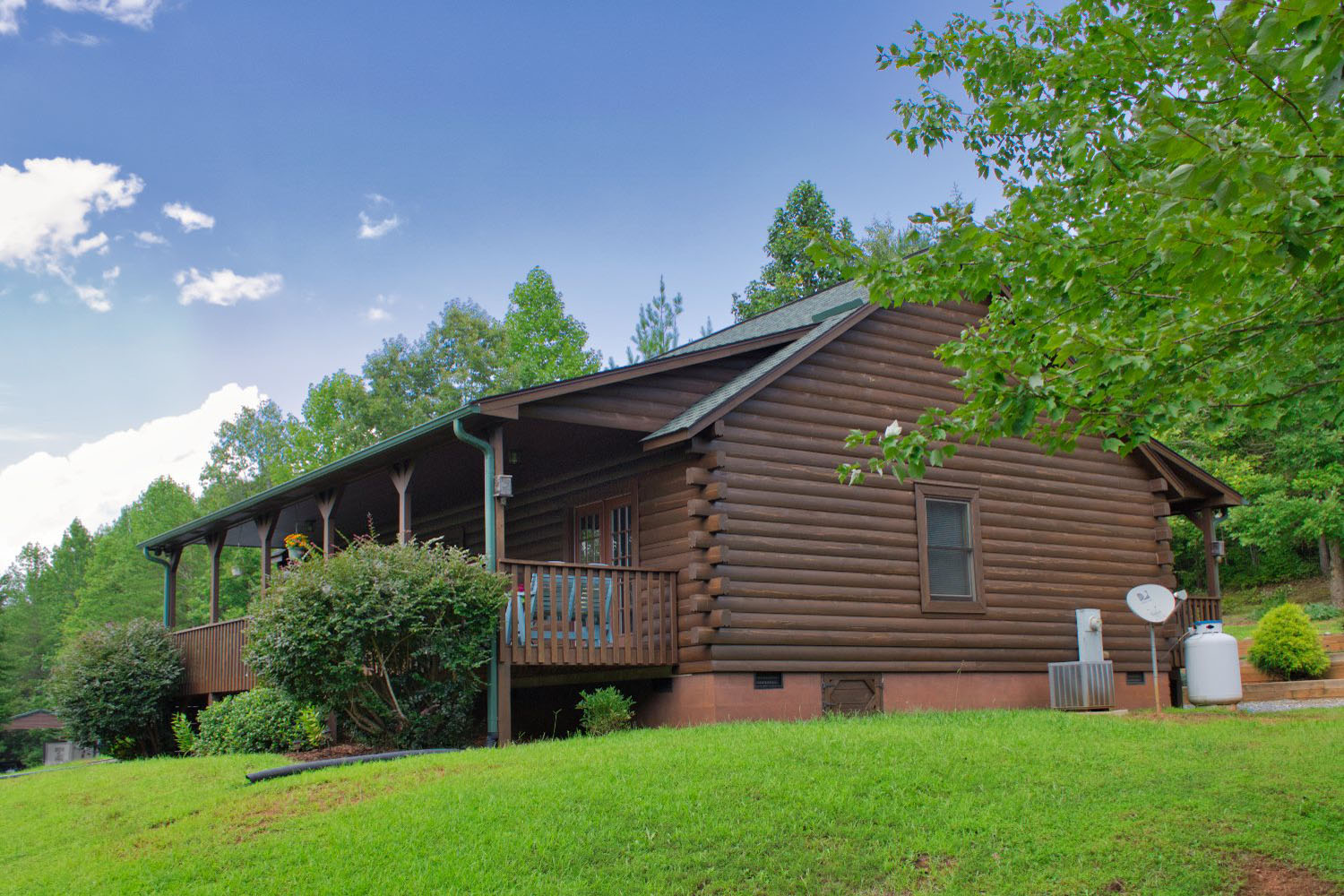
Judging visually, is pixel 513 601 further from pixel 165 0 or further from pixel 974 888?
pixel 165 0

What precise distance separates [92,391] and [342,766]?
798 inches

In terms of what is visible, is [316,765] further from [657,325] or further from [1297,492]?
[657,325]

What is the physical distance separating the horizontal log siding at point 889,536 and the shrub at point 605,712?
1.01 meters

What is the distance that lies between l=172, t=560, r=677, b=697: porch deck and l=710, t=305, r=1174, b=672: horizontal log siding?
471mm

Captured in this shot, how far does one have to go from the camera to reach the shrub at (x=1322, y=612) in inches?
1185

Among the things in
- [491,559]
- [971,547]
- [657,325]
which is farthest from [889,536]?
[657,325]

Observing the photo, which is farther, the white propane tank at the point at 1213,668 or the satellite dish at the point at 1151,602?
the satellite dish at the point at 1151,602

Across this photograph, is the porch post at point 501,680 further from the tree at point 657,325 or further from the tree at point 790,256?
the tree at point 657,325

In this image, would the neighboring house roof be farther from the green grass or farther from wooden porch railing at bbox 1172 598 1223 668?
wooden porch railing at bbox 1172 598 1223 668

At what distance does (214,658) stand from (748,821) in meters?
12.7

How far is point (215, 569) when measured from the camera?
821 inches

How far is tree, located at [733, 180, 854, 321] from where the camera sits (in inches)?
1660

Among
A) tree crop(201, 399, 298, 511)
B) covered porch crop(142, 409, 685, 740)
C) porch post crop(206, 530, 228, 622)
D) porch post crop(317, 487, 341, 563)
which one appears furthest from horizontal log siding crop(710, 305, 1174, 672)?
tree crop(201, 399, 298, 511)

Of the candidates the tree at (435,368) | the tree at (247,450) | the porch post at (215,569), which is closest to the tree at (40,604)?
the tree at (247,450)
